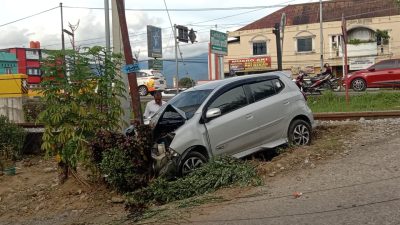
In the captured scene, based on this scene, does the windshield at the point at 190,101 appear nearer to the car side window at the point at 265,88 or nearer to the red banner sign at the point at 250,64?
the car side window at the point at 265,88

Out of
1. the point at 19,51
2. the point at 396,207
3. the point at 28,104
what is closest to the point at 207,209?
the point at 396,207

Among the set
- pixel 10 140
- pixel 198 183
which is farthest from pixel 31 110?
A: pixel 198 183

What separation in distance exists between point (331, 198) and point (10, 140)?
8.28 m

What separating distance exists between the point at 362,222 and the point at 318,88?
17022 mm

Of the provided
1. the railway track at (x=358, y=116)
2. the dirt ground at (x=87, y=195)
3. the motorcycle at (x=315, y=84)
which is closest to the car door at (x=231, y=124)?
the dirt ground at (x=87, y=195)

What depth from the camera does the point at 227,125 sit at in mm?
8406

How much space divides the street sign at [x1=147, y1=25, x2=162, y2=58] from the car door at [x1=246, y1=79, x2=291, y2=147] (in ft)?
72.2

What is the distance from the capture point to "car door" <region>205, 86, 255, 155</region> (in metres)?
8.28

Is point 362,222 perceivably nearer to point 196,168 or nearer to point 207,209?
point 207,209

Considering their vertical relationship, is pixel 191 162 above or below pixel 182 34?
below

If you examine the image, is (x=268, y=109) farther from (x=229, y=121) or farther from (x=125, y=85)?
(x=125, y=85)

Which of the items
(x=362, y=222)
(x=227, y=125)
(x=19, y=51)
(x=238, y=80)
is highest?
(x=19, y=51)

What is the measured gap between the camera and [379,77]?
22.8 m

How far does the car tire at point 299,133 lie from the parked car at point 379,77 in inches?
568
